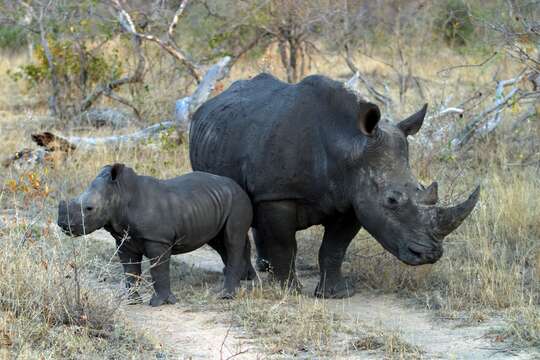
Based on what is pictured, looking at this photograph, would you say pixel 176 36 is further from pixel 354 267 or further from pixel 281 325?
pixel 281 325

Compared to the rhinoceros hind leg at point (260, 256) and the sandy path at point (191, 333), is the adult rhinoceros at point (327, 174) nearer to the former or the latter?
the rhinoceros hind leg at point (260, 256)

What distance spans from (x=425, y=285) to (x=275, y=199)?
1.39 m

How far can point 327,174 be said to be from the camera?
7.05m

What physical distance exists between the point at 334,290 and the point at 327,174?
103cm

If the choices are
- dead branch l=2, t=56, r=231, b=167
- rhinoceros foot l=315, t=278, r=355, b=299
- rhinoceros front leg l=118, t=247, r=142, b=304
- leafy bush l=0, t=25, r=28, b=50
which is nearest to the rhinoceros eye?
rhinoceros foot l=315, t=278, r=355, b=299

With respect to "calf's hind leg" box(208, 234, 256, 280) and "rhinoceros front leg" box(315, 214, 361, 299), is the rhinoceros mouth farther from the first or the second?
"calf's hind leg" box(208, 234, 256, 280)

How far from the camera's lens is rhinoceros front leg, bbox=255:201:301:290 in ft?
23.9

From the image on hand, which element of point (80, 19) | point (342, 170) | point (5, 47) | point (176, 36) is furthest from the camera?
point (5, 47)

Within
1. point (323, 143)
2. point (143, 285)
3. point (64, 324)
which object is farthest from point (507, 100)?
point (64, 324)

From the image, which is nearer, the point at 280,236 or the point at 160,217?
the point at 160,217

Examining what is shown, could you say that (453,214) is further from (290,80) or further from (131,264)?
(290,80)

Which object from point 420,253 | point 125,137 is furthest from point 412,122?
point 125,137

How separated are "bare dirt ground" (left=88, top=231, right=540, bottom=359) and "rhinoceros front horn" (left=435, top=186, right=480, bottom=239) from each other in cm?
69

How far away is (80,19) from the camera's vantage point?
14.4 m
